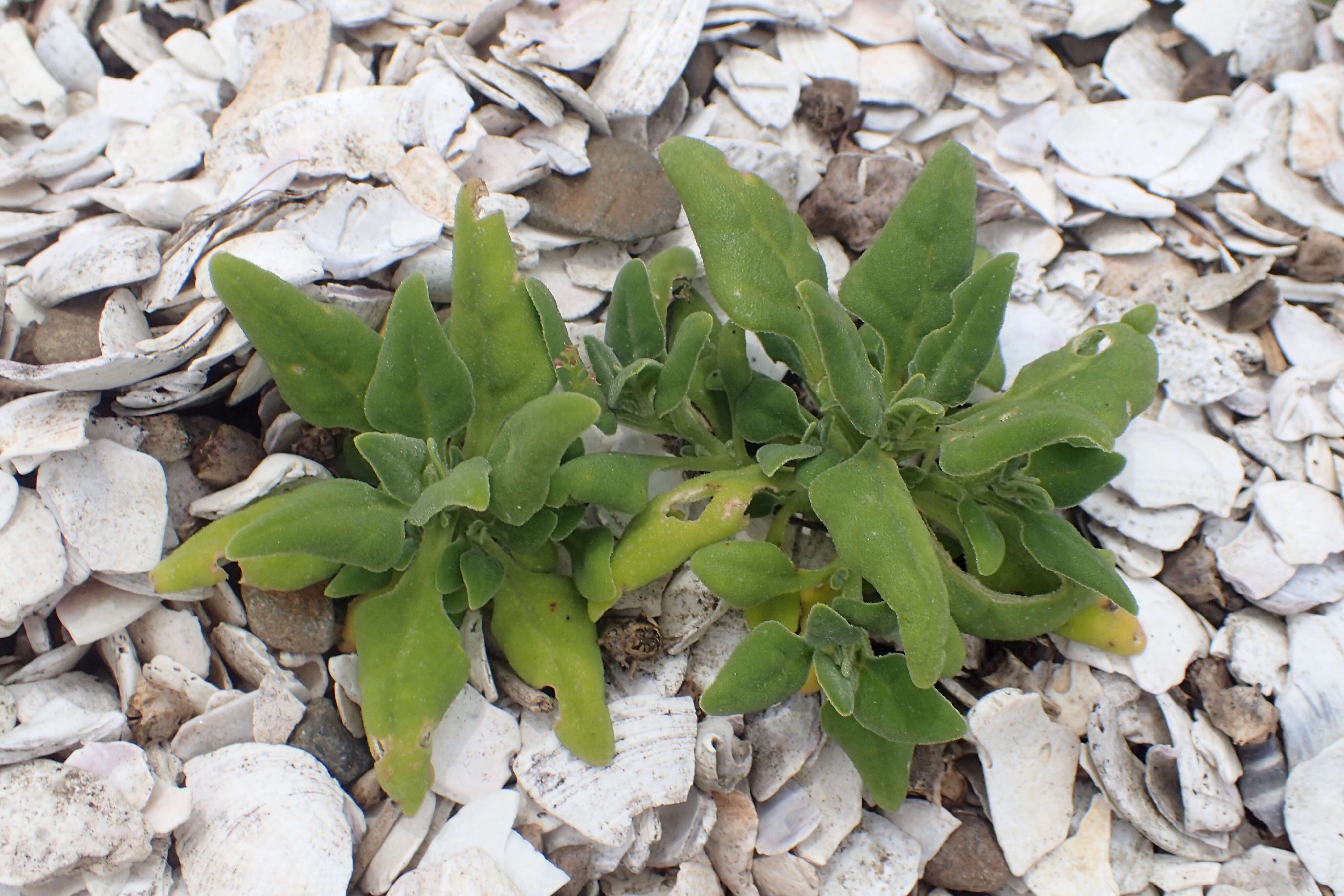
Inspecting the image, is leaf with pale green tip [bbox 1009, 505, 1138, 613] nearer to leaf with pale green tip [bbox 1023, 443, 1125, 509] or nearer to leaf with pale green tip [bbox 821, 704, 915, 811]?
leaf with pale green tip [bbox 1023, 443, 1125, 509]

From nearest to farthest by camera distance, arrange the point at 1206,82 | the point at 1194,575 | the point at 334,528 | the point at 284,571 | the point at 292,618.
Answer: the point at 334,528, the point at 284,571, the point at 292,618, the point at 1194,575, the point at 1206,82

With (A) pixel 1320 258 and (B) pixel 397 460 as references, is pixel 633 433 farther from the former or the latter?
(A) pixel 1320 258

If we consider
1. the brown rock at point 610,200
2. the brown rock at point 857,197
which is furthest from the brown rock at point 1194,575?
the brown rock at point 610,200

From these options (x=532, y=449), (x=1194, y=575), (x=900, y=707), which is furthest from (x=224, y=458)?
(x=1194, y=575)

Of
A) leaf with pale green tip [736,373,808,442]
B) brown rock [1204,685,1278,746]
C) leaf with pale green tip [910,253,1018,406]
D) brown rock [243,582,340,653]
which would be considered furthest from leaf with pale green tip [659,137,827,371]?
brown rock [1204,685,1278,746]

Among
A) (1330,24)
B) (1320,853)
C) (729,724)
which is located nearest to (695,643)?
(729,724)

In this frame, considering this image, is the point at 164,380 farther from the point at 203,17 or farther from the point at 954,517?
the point at 954,517
